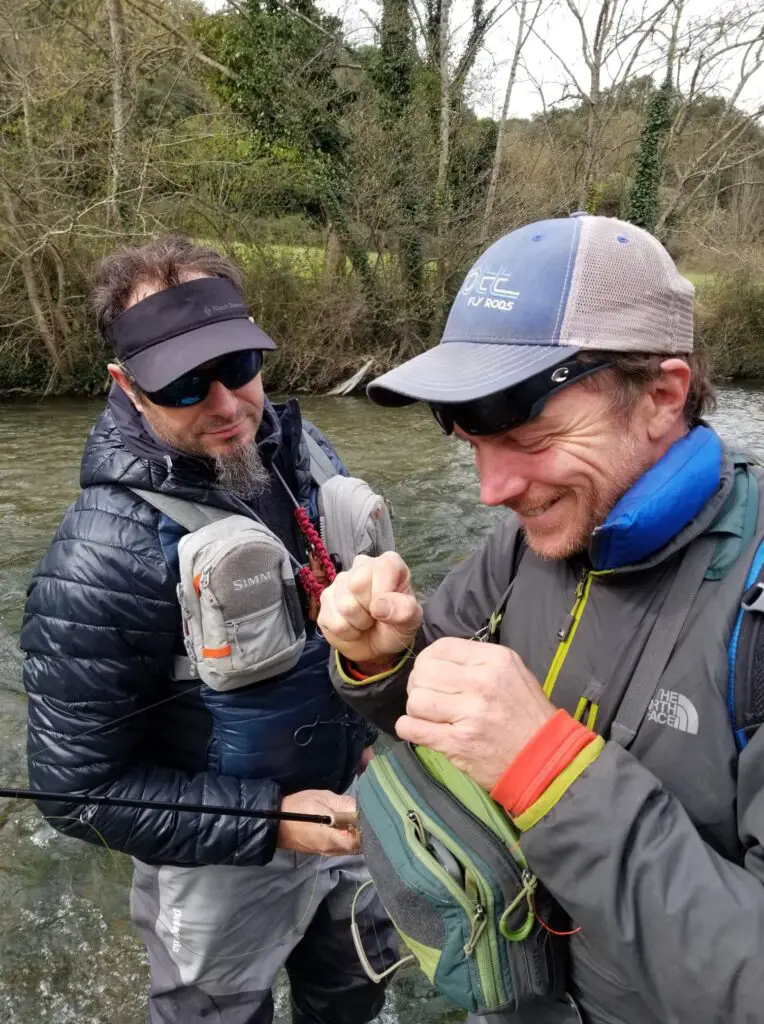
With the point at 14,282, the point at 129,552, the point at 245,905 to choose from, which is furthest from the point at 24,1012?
the point at 14,282

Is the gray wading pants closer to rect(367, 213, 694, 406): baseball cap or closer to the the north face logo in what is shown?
the the north face logo

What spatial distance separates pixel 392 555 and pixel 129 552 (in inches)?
31.6

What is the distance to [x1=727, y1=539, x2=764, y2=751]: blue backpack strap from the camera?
1147 mm

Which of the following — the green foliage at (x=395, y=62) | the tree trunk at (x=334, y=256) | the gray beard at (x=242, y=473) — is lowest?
the gray beard at (x=242, y=473)

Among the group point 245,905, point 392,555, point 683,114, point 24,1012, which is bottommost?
point 24,1012

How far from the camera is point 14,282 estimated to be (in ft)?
49.4

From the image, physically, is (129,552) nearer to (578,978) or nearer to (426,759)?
(426,759)

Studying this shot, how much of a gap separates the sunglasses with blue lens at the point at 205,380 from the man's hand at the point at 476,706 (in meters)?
1.35

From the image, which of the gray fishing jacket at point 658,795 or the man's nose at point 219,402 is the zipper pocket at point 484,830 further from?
the man's nose at point 219,402

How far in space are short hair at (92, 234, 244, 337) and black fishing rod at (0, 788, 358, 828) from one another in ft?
4.83

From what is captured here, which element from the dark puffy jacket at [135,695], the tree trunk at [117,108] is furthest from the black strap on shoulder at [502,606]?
the tree trunk at [117,108]

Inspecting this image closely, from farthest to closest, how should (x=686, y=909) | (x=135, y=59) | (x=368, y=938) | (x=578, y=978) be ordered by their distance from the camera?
(x=135, y=59) → (x=368, y=938) → (x=578, y=978) → (x=686, y=909)

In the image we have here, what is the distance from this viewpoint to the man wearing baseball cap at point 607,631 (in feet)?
3.48

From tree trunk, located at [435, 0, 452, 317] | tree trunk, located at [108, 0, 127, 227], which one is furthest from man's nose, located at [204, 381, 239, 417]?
tree trunk, located at [435, 0, 452, 317]
